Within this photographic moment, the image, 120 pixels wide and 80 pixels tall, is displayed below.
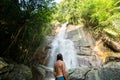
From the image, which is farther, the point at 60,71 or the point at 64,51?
the point at 64,51

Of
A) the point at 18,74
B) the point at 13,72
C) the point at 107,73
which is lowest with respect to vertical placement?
the point at 18,74

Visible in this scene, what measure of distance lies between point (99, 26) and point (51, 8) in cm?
1251

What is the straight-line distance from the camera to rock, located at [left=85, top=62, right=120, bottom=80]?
8789mm

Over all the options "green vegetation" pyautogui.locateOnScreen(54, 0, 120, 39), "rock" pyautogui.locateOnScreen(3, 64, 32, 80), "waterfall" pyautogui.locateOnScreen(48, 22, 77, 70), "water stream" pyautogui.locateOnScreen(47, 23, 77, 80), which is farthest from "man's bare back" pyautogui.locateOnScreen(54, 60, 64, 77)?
"green vegetation" pyautogui.locateOnScreen(54, 0, 120, 39)

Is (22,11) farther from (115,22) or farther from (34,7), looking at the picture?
(115,22)

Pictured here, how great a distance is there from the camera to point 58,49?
24.4 m

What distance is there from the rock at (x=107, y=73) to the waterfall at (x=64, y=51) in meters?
11.6

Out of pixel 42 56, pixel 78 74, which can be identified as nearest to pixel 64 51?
pixel 42 56

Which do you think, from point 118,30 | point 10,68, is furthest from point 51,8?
point 118,30

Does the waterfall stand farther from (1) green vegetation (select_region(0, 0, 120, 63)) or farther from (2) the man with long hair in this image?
(2) the man with long hair

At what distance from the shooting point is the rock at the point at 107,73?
28.8ft

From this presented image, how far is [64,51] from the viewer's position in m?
24.0

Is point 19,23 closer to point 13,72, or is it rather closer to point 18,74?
point 13,72

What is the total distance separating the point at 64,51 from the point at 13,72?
462 inches
